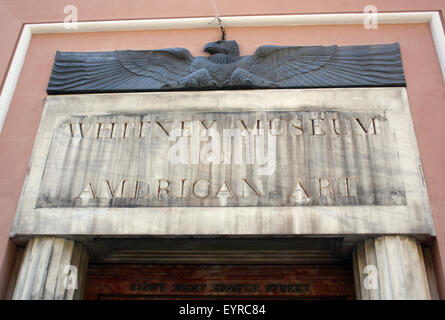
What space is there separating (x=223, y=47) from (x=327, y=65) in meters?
1.27

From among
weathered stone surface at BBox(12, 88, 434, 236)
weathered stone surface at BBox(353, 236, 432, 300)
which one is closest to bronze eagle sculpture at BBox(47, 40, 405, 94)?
weathered stone surface at BBox(12, 88, 434, 236)

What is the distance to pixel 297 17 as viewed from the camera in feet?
20.6

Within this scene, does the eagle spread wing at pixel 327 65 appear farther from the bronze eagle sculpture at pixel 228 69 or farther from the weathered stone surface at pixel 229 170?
the weathered stone surface at pixel 229 170

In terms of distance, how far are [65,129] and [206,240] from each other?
2.08 meters

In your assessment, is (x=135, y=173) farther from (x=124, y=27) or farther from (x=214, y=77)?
(x=124, y=27)

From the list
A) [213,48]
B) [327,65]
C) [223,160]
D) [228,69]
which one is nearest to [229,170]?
[223,160]

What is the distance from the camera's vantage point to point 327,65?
589cm

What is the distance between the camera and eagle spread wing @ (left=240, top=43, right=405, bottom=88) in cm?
573

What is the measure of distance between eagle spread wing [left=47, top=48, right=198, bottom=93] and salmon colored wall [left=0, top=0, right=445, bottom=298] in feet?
0.66

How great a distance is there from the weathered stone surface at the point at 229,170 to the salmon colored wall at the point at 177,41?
0.68 feet

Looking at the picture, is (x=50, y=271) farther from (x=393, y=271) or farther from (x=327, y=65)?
(x=327, y=65)

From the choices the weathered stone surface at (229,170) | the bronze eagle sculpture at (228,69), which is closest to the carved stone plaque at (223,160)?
the weathered stone surface at (229,170)

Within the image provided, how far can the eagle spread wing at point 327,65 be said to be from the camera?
573 cm
